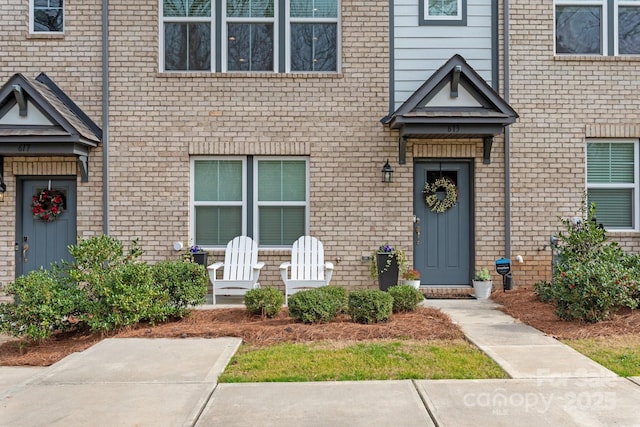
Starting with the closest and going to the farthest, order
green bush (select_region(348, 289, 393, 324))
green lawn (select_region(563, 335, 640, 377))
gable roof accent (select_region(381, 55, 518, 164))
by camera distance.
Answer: green lawn (select_region(563, 335, 640, 377)) < green bush (select_region(348, 289, 393, 324)) < gable roof accent (select_region(381, 55, 518, 164))

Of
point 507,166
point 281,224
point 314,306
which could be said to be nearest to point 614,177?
point 507,166

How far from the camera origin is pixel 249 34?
9664mm

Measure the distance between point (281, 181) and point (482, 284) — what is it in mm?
3814

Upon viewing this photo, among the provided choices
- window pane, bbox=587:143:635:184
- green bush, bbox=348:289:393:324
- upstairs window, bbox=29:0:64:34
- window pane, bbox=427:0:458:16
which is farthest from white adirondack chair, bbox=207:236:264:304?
window pane, bbox=587:143:635:184

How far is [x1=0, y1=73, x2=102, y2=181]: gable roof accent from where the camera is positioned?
8484 millimetres

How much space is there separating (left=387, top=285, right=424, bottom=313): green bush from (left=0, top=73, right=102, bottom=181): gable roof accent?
5.43 metres

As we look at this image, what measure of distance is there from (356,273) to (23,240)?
5769 mm

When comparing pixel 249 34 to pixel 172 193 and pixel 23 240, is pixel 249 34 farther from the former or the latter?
pixel 23 240

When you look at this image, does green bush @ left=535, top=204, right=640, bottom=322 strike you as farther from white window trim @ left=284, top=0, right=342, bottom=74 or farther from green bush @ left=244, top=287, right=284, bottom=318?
white window trim @ left=284, top=0, right=342, bottom=74

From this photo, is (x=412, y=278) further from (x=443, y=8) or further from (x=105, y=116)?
(x=105, y=116)

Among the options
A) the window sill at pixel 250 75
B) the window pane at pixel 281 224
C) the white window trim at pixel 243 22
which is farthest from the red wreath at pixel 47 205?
the white window trim at pixel 243 22

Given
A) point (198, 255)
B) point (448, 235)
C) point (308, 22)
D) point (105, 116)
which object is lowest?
point (198, 255)

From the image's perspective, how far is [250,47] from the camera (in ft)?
31.7

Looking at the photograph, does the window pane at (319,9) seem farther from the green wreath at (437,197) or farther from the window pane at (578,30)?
the window pane at (578,30)
